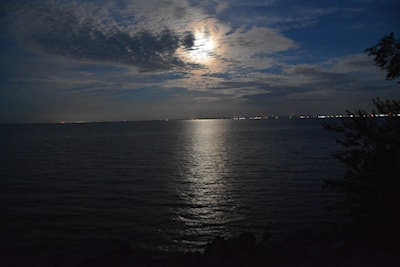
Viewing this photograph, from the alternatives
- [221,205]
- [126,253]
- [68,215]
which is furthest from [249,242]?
[68,215]

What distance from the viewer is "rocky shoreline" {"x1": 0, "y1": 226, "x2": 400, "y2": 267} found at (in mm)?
10844

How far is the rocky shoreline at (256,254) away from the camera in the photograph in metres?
10.8

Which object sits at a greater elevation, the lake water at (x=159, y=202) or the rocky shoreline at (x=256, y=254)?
the rocky shoreline at (x=256, y=254)

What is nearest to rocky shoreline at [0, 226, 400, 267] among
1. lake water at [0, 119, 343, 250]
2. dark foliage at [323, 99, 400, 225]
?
dark foliage at [323, 99, 400, 225]

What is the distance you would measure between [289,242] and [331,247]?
2540 mm

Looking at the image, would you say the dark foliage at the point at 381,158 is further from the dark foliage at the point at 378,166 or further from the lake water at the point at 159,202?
the lake water at the point at 159,202

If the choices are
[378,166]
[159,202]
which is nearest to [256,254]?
[378,166]

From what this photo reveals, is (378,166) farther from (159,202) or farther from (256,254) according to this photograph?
(159,202)

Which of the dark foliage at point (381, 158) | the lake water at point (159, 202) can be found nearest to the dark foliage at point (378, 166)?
the dark foliage at point (381, 158)

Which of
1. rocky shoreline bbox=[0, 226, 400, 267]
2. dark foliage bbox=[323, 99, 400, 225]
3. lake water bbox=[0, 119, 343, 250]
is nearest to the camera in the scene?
rocky shoreline bbox=[0, 226, 400, 267]

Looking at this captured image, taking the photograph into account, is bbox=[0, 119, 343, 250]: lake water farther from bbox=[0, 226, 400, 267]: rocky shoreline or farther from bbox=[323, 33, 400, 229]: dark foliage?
bbox=[323, 33, 400, 229]: dark foliage

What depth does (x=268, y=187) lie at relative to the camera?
30.4 meters

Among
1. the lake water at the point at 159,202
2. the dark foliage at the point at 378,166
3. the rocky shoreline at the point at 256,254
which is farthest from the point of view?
the lake water at the point at 159,202

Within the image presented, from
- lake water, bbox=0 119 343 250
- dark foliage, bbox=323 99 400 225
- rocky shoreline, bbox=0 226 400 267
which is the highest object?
dark foliage, bbox=323 99 400 225
